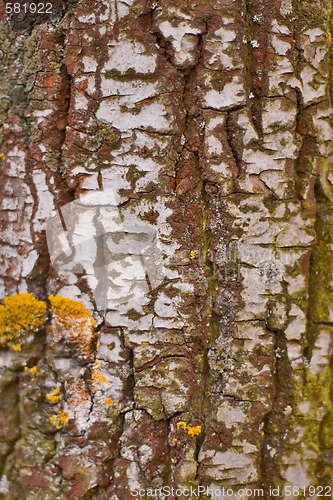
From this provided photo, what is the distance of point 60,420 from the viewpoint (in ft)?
4.48

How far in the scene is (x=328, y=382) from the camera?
1405mm

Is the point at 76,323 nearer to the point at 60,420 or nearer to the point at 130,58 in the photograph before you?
the point at 60,420

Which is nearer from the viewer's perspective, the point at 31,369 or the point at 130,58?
the point at 130,58

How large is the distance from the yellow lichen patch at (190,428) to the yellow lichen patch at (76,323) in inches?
12.0

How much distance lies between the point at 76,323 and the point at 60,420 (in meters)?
0.26

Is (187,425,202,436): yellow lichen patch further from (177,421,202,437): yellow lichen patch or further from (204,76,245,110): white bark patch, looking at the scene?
(204,76,245,110): white bark patch

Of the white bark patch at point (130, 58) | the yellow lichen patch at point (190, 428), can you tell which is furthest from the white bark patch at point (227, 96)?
the yellow lichen patch at point (190, 428)

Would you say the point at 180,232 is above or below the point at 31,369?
above

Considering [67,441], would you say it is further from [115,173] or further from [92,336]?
[115,173]

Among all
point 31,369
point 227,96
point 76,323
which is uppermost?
point 227,96

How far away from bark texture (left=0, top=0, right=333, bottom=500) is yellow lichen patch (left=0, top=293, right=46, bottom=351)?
3 centimetres

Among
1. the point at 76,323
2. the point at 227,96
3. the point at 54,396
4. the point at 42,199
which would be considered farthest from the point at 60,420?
the point at 227,96

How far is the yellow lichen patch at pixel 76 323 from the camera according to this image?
4.43 ft

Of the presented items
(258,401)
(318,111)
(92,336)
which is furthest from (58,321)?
(318,111)
